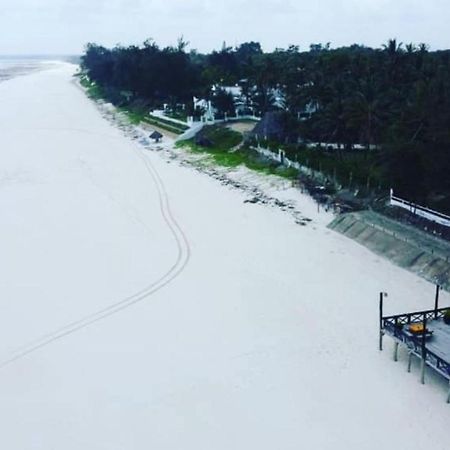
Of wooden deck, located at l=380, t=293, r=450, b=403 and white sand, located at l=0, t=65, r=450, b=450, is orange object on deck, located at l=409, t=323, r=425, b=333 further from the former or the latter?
white sand, located at l=0, t=65, r=450, b=450

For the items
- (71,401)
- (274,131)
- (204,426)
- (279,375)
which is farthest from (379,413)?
(274,131)

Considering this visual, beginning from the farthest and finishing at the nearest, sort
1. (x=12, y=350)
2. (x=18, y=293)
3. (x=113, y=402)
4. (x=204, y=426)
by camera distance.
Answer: (x=18, y=293) < (x=12, y=350) < (x=113, y=402) < (x=204, y=426)

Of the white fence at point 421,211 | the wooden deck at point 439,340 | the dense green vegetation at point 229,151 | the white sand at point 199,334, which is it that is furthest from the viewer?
the dense green vegetation at point 229,151

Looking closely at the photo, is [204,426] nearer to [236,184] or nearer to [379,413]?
[379,413]

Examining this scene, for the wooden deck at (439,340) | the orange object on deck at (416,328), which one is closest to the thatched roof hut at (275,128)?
the wooden deck at (439,340)

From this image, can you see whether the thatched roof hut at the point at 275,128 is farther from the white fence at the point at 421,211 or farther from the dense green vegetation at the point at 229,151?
the white fence at the point at 421,211

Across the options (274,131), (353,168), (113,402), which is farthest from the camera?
(274,131)

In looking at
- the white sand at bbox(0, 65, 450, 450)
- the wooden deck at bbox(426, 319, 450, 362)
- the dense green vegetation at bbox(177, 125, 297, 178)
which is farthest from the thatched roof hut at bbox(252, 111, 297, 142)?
the wooden deck at bbox(426, 319, 450, 362)
